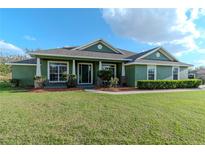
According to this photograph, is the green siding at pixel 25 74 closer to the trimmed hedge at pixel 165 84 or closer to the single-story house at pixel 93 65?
the single-story house at pixel 93 65

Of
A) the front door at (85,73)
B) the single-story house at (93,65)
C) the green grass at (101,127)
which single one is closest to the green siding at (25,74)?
the single-story house at (93,65)

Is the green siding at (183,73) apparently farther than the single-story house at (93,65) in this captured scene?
Yes

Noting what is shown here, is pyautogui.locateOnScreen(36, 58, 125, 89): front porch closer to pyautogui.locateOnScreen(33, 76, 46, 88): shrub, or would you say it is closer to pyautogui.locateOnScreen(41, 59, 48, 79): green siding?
pyautogui.locateOnScreen(41, 59, 48, 79): green siding

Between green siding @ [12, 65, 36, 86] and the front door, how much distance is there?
16.6 feet

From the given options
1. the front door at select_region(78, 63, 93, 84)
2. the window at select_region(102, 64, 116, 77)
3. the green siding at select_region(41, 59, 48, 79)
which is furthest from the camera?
the window at select_region(102, 64, 116, 77)

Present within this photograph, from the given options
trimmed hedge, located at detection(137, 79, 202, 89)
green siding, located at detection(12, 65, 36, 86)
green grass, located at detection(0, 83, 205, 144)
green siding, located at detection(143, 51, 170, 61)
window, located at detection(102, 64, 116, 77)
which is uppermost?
green siding, located at detection(143, 51, 170, 61)

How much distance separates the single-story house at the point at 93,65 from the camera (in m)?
15.4

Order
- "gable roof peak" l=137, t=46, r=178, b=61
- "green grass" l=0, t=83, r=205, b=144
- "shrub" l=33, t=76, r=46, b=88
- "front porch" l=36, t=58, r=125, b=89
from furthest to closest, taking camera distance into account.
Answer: "gable roof peak" l=137, t=46, r=178, b=61 → "front porch" l=36, t=58, r=125, b=89 → "shrub" l=33, t=76, r=46, b=88 → "green grass" l=0, t=83, r=205, b=144

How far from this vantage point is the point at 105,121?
15.9 ft

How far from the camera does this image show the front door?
17.0 m

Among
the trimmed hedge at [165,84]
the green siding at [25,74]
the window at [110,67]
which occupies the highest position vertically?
the window at [110,67]

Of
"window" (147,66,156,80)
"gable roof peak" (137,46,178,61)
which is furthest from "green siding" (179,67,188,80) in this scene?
"window" (147,66,156,80)
